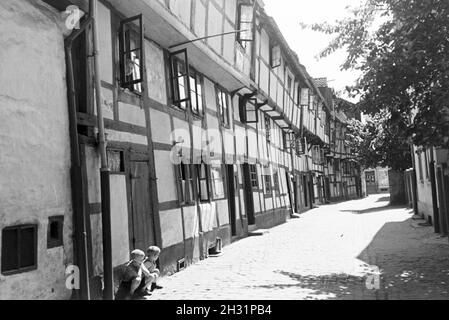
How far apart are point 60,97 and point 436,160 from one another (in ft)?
33.0

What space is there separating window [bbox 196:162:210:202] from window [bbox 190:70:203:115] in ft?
4.14

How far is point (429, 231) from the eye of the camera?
530 inches

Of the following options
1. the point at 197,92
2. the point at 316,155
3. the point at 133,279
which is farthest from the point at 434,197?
the point at 316,155

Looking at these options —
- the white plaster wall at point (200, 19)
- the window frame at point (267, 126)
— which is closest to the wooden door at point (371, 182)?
the window frame at point (267, 126)

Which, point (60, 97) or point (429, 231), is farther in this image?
point (429, 231)

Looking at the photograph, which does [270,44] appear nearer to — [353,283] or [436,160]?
[436,160]

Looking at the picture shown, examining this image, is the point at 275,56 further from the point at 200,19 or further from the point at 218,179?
the point at 200,19

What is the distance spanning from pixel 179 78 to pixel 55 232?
17.4 ft

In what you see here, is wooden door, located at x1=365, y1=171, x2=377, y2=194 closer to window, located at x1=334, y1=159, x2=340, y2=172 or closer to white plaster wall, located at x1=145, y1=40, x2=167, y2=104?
window, located at x1=334, y1=159, x2=340, y2=172

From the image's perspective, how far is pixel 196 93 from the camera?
35.3 feet

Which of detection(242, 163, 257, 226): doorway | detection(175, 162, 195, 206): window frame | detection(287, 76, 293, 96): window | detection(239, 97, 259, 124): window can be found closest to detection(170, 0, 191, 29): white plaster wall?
detection(175, 162, 195, 206): window frame

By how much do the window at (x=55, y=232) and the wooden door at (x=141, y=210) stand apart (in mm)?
1719

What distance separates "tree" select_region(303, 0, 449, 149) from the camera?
22.9 feet
